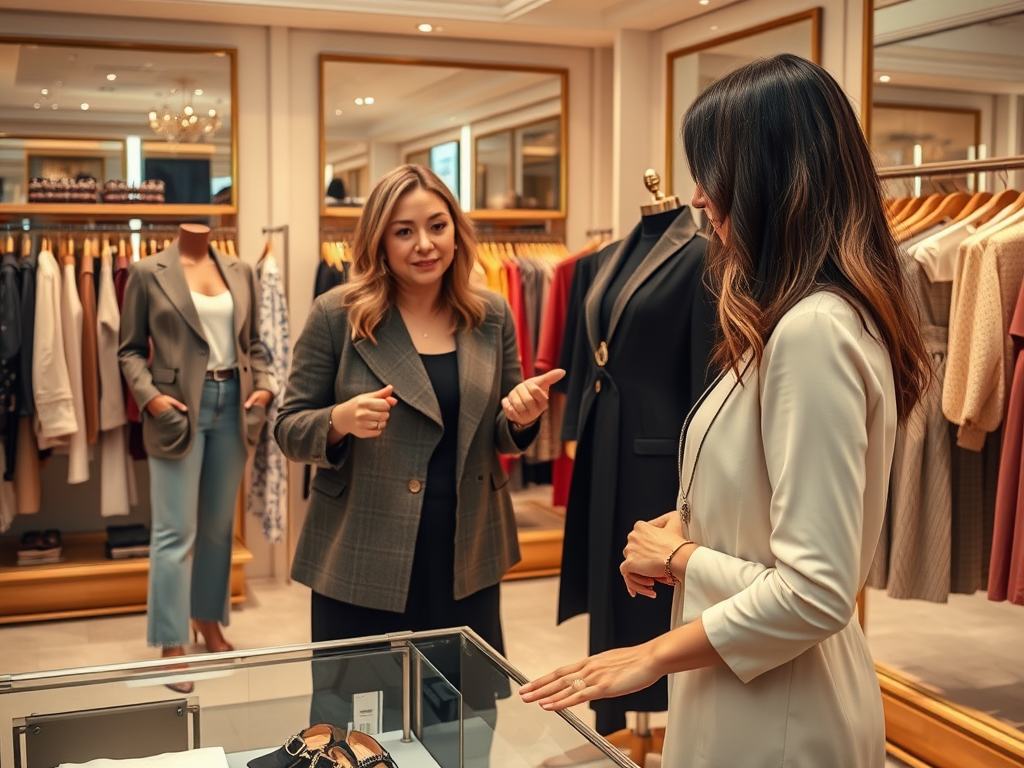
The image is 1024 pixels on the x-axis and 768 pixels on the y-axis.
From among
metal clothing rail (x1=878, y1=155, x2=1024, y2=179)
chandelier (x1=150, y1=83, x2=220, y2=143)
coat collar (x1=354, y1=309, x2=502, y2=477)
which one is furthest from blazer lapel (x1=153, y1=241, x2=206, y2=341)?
metal clothing rail (x1=878, y1=155, x2=1024, y2=179)

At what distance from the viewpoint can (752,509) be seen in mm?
1235

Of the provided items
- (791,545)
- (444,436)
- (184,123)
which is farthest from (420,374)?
(184,123)

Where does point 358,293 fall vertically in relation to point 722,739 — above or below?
above

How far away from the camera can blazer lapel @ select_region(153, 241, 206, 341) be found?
3.96 metres

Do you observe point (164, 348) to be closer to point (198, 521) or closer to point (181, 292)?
point (181, 292)

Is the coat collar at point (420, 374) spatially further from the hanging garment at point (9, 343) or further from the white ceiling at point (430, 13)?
the white ceiling at point (430, 13)

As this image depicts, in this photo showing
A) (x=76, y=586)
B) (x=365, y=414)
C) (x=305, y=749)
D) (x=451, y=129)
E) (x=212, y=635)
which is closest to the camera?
(x=305, y=749)

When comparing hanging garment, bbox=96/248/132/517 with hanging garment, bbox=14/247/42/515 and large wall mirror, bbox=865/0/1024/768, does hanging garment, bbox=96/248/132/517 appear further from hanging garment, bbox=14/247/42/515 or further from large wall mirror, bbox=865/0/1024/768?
large wall mirror, bbox=865/0/1024/768

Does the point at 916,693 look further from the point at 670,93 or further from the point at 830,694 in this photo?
the point at 670,93

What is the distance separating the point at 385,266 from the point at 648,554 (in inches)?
53.1

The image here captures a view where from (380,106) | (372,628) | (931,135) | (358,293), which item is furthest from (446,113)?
(372,628)

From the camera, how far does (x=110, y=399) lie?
459cm

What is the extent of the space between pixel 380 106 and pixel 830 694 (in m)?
4.58

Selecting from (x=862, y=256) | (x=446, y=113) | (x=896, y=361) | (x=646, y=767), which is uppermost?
(x=446, y=113)
